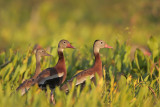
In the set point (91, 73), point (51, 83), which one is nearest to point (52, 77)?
point (51, 83)

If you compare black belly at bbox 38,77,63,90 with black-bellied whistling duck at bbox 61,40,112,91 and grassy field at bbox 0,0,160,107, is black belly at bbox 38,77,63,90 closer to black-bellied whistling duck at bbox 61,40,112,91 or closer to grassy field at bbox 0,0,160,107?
black-bellied whistling duck at bbox 61,40,112,91

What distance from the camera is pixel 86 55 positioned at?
807 cm

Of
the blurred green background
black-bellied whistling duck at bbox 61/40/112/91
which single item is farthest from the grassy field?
black-bellied whistling duck at bbox 61/40/112/91

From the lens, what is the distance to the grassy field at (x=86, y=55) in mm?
4432

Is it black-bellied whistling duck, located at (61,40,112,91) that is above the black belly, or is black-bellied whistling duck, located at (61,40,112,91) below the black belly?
above

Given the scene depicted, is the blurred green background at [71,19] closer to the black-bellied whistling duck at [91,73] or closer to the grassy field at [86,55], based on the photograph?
the grassy field at [86,55]

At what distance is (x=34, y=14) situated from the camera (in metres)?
21.1

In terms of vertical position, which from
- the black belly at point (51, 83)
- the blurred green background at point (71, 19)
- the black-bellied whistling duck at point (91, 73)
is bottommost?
the black belly at point (51, 83)

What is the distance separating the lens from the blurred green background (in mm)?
12245

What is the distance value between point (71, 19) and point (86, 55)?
15.2 meters

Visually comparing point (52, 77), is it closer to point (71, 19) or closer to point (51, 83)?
point (51, 83)

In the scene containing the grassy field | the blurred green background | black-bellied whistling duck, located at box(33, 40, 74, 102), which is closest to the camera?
the grassy field

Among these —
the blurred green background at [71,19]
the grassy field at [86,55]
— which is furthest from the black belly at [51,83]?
the blurred green background at [71,19]

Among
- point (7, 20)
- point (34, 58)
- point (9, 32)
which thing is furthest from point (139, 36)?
point (34, 58)
